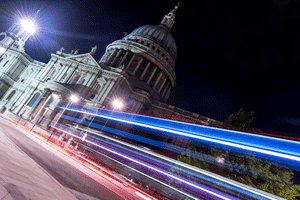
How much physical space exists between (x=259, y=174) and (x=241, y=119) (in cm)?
928

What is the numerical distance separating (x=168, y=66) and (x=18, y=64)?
49236 mm

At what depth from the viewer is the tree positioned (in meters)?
22.1

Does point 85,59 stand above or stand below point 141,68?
below

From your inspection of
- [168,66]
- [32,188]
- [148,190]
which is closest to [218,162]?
[148,190]

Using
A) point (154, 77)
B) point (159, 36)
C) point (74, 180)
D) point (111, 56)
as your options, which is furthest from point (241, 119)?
point (159, 36)

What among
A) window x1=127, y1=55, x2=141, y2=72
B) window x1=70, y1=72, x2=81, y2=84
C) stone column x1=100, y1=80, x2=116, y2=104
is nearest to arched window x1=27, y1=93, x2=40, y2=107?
window x1=70, y1=72, x2=81, y2=84

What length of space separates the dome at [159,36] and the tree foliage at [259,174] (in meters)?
55.0

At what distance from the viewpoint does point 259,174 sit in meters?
14.6

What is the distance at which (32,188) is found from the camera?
360 cm

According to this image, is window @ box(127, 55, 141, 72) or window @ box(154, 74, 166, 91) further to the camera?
window @ box(154, 74, 166, 91)

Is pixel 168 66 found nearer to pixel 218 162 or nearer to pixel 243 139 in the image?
pixel 218 162

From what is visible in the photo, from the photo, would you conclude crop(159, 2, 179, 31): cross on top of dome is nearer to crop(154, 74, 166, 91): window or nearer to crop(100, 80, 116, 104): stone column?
crop(154, 74, 166, 91): window

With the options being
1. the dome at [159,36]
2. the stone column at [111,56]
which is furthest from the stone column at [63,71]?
the dome at [159,36]

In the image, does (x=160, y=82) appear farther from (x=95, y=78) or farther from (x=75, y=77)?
(x=75, y=77)
